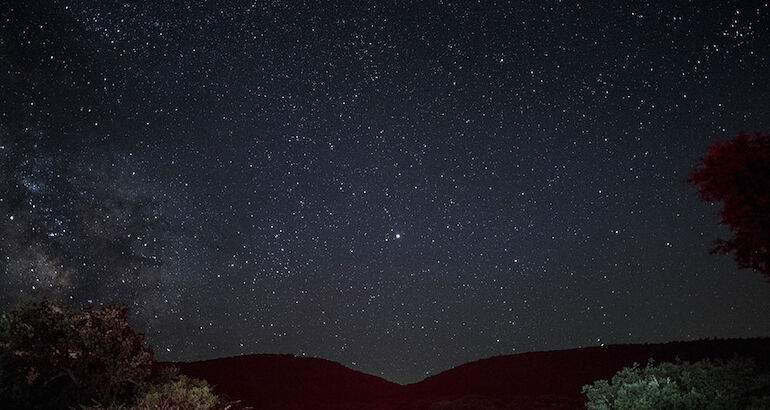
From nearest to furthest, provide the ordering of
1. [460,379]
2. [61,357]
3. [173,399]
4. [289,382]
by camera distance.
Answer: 1. [61,357]
2. [173,399]
3. [289,382]
4. [460,379]

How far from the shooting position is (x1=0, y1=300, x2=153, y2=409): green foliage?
10.6 meters

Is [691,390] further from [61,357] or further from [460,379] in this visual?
[61,357]

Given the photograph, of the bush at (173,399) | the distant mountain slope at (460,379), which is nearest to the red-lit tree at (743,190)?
the distant mountain slope at (460,379)

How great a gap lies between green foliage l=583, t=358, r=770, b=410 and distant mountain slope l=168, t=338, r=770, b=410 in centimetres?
320

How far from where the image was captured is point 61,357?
10.8 metres

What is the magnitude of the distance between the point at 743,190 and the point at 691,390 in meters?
4.58

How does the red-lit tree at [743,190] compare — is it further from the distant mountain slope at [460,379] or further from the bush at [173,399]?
the bush at [173,399]

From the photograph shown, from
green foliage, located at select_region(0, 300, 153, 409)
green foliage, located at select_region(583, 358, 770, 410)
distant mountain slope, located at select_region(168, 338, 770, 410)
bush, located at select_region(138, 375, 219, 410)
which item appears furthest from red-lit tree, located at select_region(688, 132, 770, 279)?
green foliage, located at select_region(0, 300, 153, 409)

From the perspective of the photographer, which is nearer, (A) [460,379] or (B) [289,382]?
(B) [289,382]

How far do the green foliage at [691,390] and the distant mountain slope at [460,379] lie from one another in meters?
3.20

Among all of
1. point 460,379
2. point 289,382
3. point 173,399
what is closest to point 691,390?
point 460,379

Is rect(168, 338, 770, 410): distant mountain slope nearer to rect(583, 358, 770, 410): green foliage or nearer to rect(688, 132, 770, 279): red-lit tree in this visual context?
rect(583, 358, 770, 410): green foliage

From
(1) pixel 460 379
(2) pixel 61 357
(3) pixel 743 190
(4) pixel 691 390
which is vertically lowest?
(4) pixel 691 390

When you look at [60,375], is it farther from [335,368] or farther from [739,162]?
[739,162]
